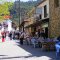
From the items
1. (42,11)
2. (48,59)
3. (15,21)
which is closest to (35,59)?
(48,59)

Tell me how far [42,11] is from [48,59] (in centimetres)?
2628

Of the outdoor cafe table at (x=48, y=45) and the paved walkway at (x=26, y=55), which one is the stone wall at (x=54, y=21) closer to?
the outdoor cafe table at (x=48, y=45)

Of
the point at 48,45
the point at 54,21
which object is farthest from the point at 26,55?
the point at 54,21

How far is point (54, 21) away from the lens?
32.6m

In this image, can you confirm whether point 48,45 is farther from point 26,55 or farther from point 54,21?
point 54,21

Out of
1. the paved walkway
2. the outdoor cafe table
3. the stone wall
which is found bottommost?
the paved walkway


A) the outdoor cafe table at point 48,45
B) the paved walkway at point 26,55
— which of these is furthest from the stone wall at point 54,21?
the paved walkway at point 26,55

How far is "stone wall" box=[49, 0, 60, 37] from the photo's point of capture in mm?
31219

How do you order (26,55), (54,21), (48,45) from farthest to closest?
1. (54,21)
2. (48,45)
3. (26,55)

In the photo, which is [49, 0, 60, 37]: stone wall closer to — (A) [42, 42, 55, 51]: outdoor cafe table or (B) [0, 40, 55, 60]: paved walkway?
(A) [42, 42, 55, 51]: outdoor cafe table

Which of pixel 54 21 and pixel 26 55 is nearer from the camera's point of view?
pixel 26 55

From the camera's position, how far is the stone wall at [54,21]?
31.2m

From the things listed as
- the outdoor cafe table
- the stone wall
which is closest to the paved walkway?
the outdoor cafe table

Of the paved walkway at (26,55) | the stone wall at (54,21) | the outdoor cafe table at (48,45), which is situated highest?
the stone wall at (54,21)
